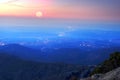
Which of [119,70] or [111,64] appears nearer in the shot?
[119,70]

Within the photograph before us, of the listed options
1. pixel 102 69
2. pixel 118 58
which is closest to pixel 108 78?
pixel 102 69

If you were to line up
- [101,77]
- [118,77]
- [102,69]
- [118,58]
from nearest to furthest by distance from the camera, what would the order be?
[118,77]
[101,77]
[102,69]
[118,58]

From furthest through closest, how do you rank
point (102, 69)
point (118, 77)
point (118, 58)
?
point (118, 58)
point (102, 69)
point (118, 77)

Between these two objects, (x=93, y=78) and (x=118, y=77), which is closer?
(x=118, y=77)

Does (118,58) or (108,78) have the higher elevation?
(118,58)

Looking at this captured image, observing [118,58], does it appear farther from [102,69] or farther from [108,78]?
[108,78]

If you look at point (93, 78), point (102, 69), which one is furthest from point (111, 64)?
point (93, 78)

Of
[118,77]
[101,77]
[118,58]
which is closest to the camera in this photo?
[118,77]

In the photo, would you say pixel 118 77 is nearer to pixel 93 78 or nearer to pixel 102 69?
pixel 93 78

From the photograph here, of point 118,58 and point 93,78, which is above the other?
point 118,58
